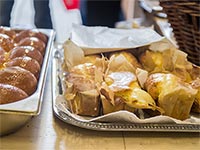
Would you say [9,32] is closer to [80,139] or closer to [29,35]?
[29,35]

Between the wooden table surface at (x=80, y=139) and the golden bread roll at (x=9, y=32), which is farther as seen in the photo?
the golden bread roll at (x=9, y=32)

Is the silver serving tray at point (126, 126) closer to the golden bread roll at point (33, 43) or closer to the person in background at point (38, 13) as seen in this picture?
the golden bread roll at point (33, 43)

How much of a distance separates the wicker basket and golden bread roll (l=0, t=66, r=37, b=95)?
Answer: 0.39 metres

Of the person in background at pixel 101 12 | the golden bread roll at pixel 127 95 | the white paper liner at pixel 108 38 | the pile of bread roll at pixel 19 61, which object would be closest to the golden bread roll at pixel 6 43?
the pile of bread roll at pixel 19 61

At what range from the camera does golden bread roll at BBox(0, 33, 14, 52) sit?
0.72m

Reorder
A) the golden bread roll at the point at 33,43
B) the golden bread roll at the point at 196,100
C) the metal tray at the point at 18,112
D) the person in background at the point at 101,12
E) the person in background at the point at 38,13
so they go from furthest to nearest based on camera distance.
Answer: the person in background at the point at 101,12
the person in background at the point at 38,13
the golden bread roll at the point at 33,43
the golden bread roll at the point at 196,100
the metal tray at the point at 18,112

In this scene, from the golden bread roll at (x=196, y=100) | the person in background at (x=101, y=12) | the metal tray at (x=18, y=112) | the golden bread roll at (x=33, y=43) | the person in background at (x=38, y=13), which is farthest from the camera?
the person in background at (x=101, y=12)

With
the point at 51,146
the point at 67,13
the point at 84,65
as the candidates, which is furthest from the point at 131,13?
the point at 51,146

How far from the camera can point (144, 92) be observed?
1.98 ft

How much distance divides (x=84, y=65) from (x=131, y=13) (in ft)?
4.72

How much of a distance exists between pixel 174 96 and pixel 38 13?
884 mm

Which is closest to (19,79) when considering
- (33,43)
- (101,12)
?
(33,43)

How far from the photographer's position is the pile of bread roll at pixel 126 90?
585mm

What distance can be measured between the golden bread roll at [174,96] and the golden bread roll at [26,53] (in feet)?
0.75
